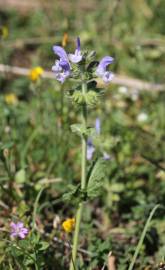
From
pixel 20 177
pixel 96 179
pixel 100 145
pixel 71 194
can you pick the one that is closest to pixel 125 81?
pixel 100 145

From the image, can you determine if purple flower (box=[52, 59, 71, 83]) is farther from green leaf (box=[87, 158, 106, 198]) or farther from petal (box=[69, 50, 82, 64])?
green leaf (box=[87, 158, 106, 198])

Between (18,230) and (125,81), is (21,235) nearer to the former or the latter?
(18,230)

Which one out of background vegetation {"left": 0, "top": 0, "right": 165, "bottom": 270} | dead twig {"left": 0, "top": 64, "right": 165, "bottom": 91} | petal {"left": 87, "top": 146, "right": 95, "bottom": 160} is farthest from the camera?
dead twig {"left": 0, "top": 64, "right": 165, "bottom": 91}

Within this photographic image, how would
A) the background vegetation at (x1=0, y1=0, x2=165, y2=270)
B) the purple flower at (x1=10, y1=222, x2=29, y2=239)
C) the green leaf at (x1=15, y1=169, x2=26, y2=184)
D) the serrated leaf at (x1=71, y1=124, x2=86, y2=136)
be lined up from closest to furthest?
the serrated leaf at (x1=71, y1=124, x2=86, y2=136) < the purple flower at (x1=10, y1=222, x2=29, y2=239) < the background vegetation at (x1=0, y1=0, x2=165, y2=270) < the green leaf at (x1=15, y1=169, x2=26, y2=184)

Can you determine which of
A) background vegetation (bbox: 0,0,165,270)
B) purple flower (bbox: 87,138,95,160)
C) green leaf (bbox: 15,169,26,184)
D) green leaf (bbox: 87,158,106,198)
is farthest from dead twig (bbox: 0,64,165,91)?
green leaf (bbox: 87,158,106,198)

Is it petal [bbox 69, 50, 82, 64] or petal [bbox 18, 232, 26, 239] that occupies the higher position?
petal [bbox 69, 50, 82, 64]

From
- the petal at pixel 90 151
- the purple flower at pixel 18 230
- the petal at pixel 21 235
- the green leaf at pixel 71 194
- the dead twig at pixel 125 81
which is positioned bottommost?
the petal at pixel 21 235

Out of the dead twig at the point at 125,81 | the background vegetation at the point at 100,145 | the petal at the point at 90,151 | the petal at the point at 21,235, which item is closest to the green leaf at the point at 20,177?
the background vegetation at the point at 100,145

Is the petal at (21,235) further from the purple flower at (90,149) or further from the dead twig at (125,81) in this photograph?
the dead twig at (125,81)
